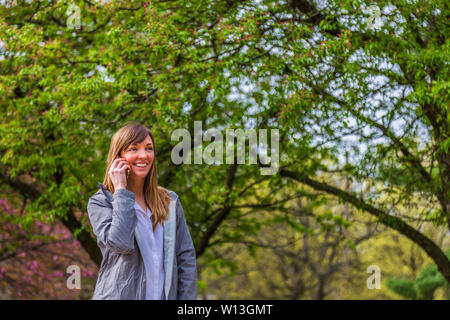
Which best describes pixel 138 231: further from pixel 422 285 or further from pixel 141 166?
pixel 422 285

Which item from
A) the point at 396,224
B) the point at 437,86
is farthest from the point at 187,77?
the point at 396,224

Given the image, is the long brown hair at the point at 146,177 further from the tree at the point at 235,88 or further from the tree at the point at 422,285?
the tree at the point at 422,285

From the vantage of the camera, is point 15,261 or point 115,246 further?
point 15,261

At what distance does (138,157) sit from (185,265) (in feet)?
1.76

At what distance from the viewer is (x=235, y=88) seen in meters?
9.06

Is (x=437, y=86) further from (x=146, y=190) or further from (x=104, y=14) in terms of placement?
(x=104, y=14)

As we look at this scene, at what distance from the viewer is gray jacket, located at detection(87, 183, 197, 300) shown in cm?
233

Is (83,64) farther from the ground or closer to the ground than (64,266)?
farther from the ground

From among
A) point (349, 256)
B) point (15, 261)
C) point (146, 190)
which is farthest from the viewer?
point (349, 256)

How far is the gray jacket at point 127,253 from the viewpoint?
233 centimetres

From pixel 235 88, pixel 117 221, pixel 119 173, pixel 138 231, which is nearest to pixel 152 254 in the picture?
pixel 138 231

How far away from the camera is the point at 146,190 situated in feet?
8.68

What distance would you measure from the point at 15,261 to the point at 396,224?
854 centimetres

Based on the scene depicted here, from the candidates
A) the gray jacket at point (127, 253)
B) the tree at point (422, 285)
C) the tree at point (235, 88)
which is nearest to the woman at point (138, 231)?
the gray jacket at point (127, 253)
